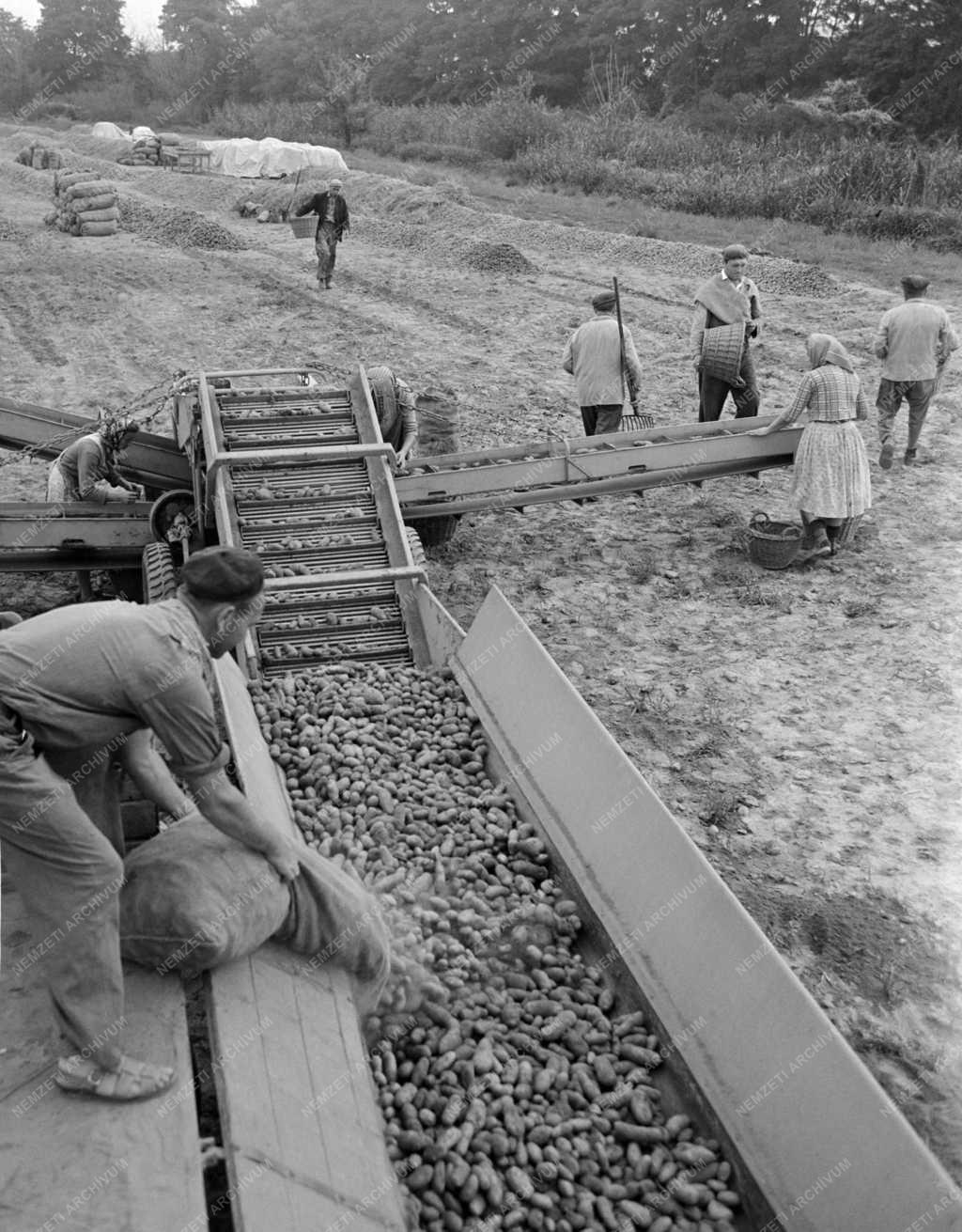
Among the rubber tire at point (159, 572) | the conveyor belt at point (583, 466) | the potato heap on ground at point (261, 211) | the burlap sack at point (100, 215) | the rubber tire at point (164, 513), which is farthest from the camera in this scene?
the potato heap on ground at point (261, 211)

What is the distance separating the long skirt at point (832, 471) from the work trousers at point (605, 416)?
175cm

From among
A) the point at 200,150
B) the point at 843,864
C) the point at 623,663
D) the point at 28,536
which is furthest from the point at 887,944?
the point at 200,150

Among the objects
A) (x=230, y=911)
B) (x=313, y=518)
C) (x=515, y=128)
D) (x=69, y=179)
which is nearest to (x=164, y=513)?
(x=313, y=518)

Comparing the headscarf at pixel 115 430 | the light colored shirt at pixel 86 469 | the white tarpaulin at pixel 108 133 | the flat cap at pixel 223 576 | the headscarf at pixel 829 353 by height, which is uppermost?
the white tarpaulin at pixel 108 133

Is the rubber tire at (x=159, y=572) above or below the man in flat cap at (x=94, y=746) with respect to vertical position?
below

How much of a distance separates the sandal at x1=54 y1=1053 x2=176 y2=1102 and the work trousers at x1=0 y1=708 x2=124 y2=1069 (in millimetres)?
31

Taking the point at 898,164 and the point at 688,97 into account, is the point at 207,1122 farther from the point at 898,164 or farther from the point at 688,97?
the point at 688,97

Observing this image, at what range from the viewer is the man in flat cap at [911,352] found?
371 inches

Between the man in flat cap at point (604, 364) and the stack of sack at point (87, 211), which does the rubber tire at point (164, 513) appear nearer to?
the man in flat cap at point (604, 364)

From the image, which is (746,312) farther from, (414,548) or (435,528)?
(414,548)

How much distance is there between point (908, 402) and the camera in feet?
32.8

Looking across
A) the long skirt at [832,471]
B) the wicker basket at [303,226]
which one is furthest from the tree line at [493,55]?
the long skirt at [832,471]

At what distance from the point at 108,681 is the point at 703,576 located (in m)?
5.97

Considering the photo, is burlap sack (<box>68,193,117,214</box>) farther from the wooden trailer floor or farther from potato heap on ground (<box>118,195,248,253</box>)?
the wooden trailer floor
